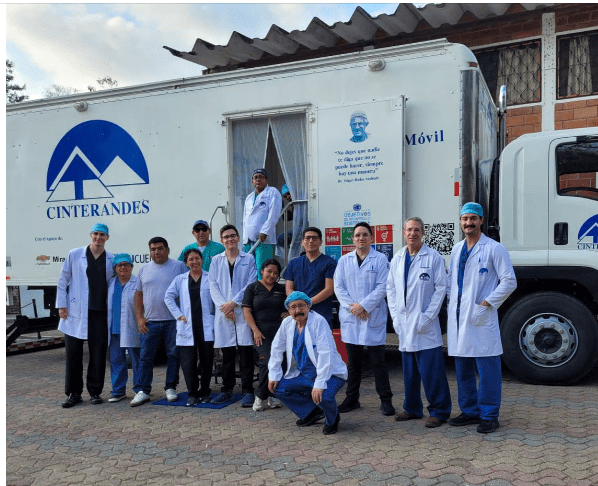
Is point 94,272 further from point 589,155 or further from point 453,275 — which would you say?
point 589,155

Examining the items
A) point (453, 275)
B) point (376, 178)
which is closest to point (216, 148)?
point (376, 178)

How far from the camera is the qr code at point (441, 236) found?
21.0 ft

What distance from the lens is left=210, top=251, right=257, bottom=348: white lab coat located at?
5980 mm

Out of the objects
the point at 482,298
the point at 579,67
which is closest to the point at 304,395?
the point at 482,298

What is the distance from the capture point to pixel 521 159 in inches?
254

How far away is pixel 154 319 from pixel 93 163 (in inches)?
111

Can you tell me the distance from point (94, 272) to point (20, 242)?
2.90 m

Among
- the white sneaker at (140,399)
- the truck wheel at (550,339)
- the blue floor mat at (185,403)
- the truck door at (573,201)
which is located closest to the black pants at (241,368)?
the blue floor mat at (185,403)

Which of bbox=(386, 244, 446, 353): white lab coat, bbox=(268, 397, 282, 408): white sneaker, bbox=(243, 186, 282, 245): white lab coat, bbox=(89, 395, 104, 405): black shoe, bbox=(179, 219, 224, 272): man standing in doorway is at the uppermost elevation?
bbox=(243, 186, 282, 245): white lab coat

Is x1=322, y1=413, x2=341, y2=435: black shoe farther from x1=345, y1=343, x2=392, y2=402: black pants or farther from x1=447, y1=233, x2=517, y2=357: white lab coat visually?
x1=447, y1=233, x2=517, y2=357: white lab coat

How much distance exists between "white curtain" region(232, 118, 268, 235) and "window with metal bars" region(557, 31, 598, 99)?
5.68 metres

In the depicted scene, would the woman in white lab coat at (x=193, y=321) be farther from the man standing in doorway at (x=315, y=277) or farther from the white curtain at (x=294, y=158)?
the white curtain at (x=294, y=158)

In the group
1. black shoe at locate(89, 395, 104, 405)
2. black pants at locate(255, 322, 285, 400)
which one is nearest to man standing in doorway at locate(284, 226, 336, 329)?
black pants at locate(255, 322, 285, 400)

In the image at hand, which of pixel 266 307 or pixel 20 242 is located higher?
pixel 20 242
